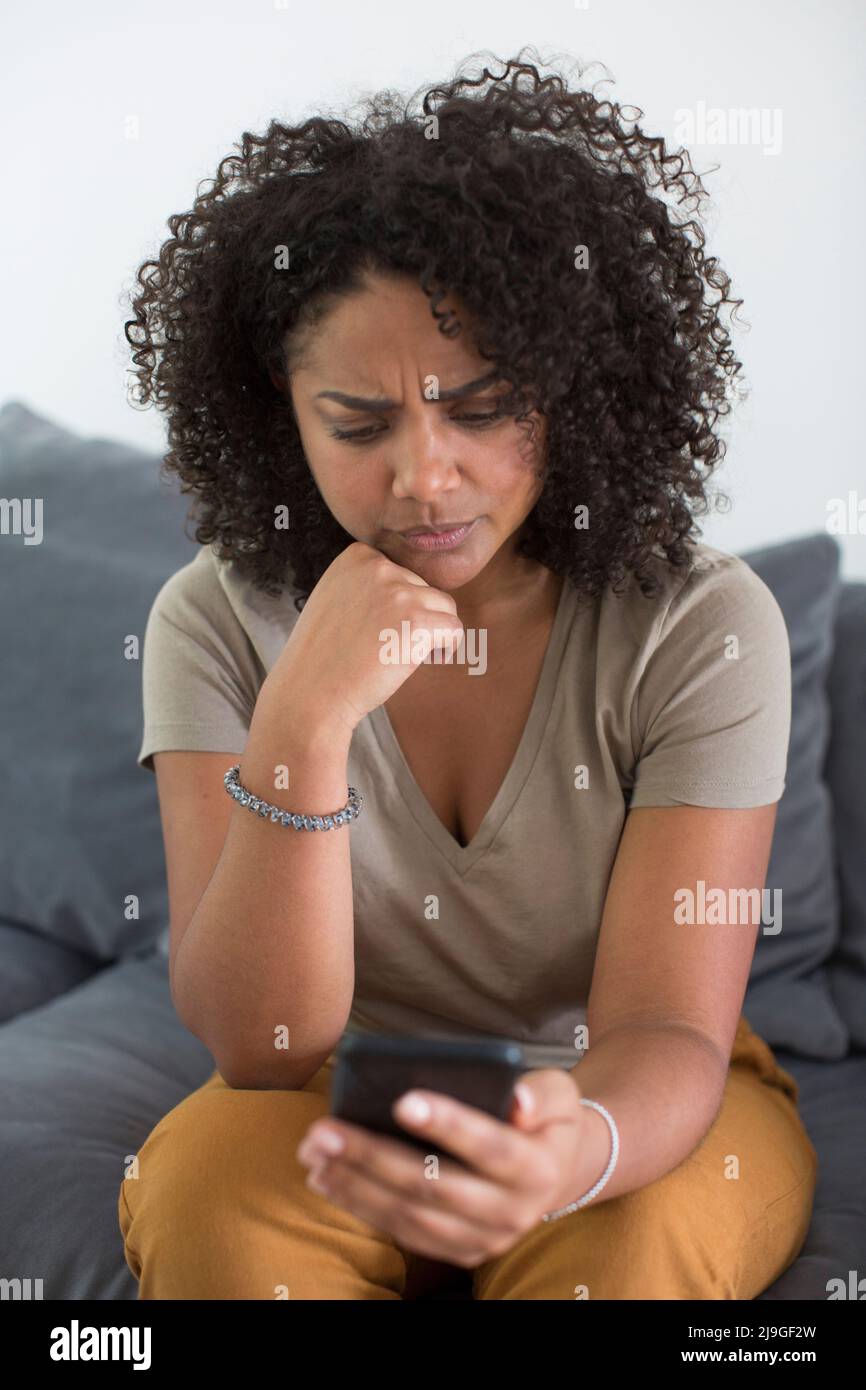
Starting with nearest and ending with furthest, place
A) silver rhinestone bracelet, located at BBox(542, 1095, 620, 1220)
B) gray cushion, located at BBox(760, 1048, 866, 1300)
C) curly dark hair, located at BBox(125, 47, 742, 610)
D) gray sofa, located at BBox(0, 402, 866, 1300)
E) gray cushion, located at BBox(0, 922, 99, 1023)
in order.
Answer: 1. silver rhinestone bracelet, located at BBox(542, 1095, 620, 1220)
2. curly dark hair, located at BBox(125, 47, 742, 610)
3. gray cushion, located at BBox(760, 1048, 866, 1300)
4. gray sofa, located at BBox(0, 402, 866, 1300)
5. gray cushion, located at BBox(0, 922, 99, 1023)

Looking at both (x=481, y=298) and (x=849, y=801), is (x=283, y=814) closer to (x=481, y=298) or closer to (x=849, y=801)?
(x=481, y=298)

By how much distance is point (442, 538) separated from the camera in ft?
Answer: 3.20

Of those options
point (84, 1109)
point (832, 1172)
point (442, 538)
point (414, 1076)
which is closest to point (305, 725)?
point (442, 538)

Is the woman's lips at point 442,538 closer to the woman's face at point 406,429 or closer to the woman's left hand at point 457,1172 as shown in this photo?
the woman's face at point 406,429

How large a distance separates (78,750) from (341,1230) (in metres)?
0.85

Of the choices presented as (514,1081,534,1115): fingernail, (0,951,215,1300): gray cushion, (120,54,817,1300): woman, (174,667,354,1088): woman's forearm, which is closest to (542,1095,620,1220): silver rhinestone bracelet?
(120,54,817,1300): woman

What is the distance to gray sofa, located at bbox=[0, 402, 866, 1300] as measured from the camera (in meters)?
1.14

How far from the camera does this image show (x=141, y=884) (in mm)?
1588

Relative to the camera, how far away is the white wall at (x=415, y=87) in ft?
5.57

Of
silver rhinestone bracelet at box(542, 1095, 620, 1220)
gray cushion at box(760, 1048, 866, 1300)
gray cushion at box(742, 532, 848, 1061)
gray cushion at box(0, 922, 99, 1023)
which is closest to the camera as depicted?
silver rhinestone bracelet at box(542, 1095, 620, 1220)

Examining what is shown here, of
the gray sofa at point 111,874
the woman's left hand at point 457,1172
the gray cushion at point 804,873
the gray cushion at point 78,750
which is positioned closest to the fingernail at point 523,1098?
the woman's left hand at point 457,1172

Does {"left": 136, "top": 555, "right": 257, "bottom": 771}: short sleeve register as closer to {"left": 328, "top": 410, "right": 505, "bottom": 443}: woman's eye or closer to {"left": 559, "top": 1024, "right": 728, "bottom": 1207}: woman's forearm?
{"left": 328, "top": 410, "right": 505, "bottom": 443}: woman's eye

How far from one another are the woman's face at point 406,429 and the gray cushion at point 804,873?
58 cm
